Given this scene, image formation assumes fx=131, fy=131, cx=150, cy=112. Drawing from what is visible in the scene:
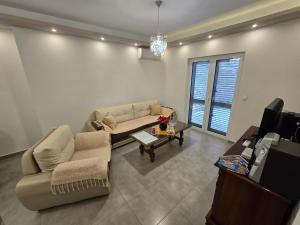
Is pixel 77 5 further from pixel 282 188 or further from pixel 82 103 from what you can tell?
pixel 282 188

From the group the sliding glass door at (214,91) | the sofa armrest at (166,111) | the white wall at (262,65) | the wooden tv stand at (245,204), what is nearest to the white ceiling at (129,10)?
the white wall at (262,65)

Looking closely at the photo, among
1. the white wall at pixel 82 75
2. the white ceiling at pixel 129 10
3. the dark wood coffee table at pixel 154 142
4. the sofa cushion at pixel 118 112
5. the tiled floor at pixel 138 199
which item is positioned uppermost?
the white ceiling at pixel 129 10

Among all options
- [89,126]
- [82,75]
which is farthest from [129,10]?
[89,126]

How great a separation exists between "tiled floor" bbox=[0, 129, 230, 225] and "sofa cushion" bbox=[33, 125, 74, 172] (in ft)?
2.03

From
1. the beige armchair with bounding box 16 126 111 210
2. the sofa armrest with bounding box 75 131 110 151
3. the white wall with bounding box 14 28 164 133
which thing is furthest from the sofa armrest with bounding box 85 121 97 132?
the beige armchair with bounding box 16 126 111 210

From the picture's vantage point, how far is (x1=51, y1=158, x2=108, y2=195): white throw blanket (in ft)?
5.01

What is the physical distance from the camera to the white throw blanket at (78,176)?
60.2 inches

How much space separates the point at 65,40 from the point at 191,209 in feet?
12.6

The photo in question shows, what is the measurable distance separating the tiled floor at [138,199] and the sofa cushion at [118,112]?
4.11 feet

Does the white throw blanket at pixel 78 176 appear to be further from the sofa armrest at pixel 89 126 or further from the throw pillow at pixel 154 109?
the throw pillow at pixel 154 109

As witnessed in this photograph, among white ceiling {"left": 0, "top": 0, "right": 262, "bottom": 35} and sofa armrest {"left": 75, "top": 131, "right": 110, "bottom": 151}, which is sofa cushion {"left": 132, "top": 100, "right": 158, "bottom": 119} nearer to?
sofa armrest {"left": 75, "top": 131, "right": 110, "bottom": 151}

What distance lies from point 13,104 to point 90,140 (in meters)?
1.89

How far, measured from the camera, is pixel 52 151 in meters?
1.57

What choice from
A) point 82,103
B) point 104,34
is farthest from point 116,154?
point 104,34
